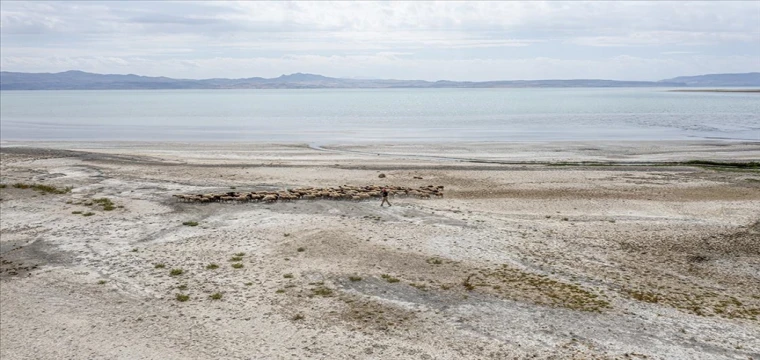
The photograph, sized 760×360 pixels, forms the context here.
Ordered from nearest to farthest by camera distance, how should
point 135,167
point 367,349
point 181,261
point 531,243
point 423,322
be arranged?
point 367,349 < point 423,322 < point 181,261 < point 531,243 < point 135,167

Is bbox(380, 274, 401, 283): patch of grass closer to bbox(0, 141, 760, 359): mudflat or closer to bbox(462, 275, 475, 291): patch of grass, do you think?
bbox(0, 141, 760, 359): mudflat

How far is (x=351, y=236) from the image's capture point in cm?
2452

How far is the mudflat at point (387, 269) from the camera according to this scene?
1580cm

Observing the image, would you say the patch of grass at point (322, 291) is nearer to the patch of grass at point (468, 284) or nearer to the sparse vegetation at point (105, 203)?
the patch of grass at point (468, 284)

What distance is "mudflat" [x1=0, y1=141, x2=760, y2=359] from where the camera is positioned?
15797mm

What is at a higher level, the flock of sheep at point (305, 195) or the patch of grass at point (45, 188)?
the flock of sheep at point (305, 195)

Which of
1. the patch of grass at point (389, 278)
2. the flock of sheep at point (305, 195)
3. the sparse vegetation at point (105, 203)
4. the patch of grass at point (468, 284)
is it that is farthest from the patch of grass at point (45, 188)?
the patch of grass at point (468, 284)

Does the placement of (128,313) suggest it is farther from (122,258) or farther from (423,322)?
(423,322)

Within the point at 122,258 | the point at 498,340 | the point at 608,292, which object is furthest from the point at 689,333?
the point at 122,258

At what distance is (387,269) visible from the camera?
20.9 meters

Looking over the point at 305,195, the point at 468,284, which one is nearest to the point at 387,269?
the point at 468,284

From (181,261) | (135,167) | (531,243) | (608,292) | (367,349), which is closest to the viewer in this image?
(367,349)

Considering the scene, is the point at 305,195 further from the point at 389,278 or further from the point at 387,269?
the point at 389,278

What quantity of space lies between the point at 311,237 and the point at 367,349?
9.64 meters
